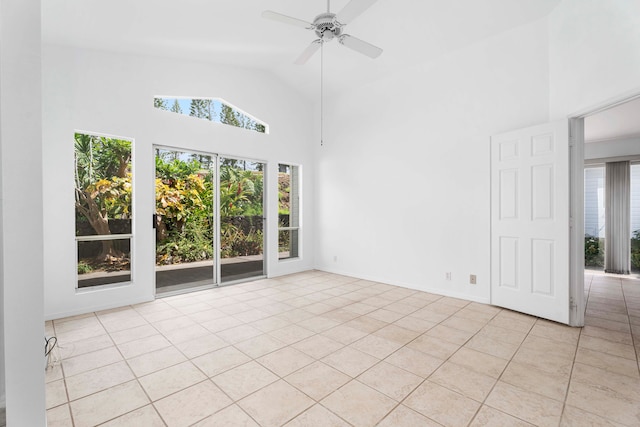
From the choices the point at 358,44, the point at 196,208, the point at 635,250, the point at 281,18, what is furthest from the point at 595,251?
the point at 196,208

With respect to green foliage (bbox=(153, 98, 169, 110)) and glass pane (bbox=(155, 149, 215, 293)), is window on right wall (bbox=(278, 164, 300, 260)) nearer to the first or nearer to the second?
glass pane (bbox=(155, 149, 215, 293))

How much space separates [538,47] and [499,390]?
3.69 metres

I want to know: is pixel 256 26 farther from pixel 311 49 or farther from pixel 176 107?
pixel 176 107

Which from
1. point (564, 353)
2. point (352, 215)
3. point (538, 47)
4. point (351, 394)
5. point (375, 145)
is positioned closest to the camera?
point (351, 394)

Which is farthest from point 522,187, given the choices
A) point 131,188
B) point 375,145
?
point 131,188

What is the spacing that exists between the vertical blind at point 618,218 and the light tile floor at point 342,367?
313 centimetres

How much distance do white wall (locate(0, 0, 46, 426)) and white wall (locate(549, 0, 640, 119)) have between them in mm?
4050

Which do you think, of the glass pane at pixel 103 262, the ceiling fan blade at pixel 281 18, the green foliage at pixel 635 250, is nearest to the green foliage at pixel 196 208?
the glass pane at pixel 103 262

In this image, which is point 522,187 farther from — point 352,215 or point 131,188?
point 131,188

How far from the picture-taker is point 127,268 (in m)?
3.92

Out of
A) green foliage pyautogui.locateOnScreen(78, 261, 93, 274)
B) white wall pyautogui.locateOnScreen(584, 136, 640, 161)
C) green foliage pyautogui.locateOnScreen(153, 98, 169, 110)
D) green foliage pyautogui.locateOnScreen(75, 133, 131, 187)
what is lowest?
green foliage pyautogui.locateOnScreen(78, 261, 93, 274)

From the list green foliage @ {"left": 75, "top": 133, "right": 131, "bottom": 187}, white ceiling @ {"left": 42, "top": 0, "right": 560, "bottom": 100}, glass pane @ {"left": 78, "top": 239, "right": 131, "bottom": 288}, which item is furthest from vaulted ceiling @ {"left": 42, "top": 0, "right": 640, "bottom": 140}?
glass pane @ {"left": 78, "top": 239, "right": 131, "bottom": 288}

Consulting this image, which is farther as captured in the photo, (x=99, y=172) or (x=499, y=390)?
(x=99, y=172)

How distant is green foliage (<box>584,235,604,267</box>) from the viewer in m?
6.38
